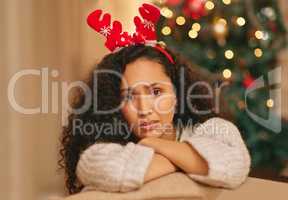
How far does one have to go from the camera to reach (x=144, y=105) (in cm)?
111

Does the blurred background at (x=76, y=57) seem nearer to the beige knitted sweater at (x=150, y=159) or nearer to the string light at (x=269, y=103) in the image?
the string light at (x=269, y=103)

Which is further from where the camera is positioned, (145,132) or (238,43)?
(238,43)

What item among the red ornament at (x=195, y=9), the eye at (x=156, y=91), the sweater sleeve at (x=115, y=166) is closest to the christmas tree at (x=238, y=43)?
the red ornament at (x=195, y=9)

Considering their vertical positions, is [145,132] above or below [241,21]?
below

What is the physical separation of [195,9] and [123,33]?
408 millimetres

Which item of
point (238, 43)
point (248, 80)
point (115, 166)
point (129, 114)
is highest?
point (238, 43)

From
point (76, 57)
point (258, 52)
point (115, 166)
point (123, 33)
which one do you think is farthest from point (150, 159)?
point (258, 52)

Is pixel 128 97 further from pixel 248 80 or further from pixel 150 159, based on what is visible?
pixel 248 80

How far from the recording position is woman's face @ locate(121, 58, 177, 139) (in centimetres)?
111

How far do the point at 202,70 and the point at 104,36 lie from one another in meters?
0.30

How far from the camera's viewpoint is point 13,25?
1639 mm

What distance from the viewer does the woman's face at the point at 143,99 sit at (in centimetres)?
111

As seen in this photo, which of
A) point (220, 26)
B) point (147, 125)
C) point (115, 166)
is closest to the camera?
point (115, 166)

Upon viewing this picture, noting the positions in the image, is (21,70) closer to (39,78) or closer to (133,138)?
(39,78)
